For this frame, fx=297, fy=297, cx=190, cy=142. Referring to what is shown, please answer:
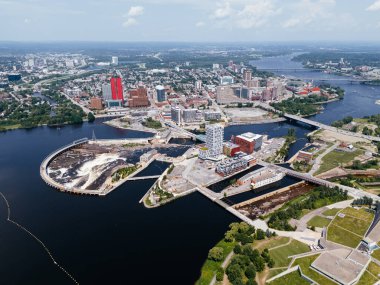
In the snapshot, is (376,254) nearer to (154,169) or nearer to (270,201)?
(270,201)

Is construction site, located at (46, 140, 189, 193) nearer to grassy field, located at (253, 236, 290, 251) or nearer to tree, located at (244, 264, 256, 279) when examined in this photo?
grassy field, located at (253, 236, 290, 251)

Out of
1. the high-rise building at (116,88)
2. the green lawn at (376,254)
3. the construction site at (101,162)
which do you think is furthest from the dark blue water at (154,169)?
the high-rise building at (116,88)

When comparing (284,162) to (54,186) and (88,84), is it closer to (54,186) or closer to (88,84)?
(54,186)

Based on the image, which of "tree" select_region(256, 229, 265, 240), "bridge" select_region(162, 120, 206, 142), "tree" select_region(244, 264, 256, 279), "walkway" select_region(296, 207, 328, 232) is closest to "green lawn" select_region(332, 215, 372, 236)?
"walkway" select_region(296, 207, 328, 232)

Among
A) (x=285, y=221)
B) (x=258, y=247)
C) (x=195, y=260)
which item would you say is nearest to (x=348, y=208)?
(x=285, y=221)

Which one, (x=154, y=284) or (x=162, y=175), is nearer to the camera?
(x=154, y=284)

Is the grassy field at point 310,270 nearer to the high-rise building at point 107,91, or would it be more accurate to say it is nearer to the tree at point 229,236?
the tree at point 229,236
